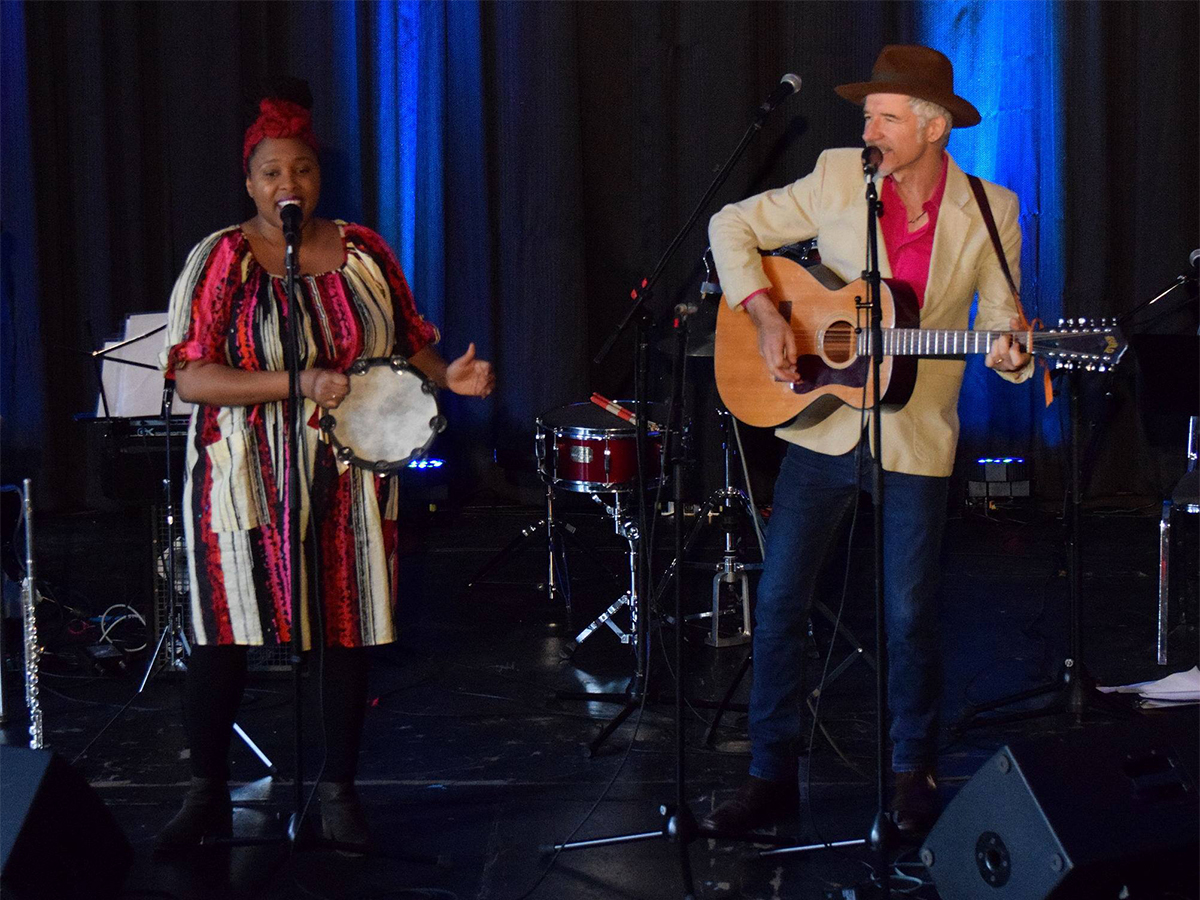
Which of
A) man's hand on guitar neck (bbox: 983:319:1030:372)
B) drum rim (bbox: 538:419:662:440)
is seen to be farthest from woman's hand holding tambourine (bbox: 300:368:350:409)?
drum rim (bbox: 538:419:662:440)

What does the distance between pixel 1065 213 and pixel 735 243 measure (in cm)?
565

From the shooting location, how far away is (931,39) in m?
8.09

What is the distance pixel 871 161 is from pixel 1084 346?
0.70 m

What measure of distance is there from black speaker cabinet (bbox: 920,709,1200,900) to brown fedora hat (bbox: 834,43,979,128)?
4.91ft

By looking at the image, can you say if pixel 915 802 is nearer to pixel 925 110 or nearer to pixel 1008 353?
pixel 1008 353

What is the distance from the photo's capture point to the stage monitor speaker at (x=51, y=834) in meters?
2.44

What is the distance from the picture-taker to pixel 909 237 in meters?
3.12

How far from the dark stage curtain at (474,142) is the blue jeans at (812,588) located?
4.63 meters

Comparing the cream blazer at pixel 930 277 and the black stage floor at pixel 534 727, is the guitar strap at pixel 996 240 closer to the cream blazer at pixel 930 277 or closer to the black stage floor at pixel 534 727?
the cream blazer at pixel 930 277

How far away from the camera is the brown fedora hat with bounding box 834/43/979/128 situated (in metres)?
3.03

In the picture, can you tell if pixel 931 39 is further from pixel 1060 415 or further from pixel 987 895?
pixel 987 895

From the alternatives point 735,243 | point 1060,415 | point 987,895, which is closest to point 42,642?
point 735,243

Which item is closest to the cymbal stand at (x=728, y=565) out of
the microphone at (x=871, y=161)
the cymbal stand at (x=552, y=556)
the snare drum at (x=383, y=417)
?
the cymbal stand at (x=552, y=556)

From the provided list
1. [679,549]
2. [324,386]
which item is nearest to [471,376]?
[324,386]
